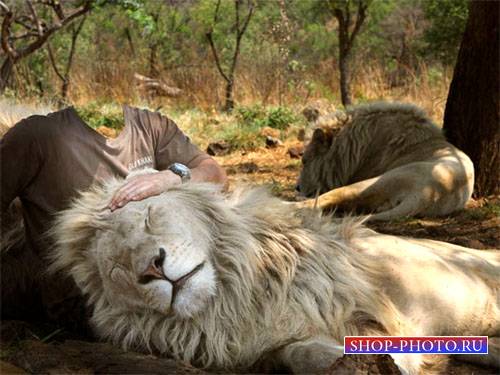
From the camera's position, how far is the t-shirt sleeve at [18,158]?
274 centimetres

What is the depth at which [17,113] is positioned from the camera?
10.1ft

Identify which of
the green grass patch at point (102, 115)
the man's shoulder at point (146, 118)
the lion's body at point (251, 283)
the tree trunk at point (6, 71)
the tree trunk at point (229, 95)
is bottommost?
the tree trunk at point (229, 95)

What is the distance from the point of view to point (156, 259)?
231 cm

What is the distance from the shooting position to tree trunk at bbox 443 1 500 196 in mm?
5355

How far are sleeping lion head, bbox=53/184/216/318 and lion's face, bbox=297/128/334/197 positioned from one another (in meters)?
3.43

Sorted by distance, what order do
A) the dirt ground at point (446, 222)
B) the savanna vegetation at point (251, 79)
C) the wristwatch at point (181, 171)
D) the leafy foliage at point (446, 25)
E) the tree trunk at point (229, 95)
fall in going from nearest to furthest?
the wristwatch at point (181, 171) < the dirt ground at point (446, 222) < the savanna vegetation at point (251, 79) < the tree trunk at point (229, 95) < the leafy foliage at point (446, 25)

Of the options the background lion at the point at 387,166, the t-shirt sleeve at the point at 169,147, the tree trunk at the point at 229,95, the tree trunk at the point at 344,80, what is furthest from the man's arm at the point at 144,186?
the tree trunk at the point at 229,95

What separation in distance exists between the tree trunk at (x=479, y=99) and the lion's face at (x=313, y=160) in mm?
978

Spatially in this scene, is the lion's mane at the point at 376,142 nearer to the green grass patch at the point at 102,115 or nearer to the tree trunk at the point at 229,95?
the green grass patch at the point at 102,115

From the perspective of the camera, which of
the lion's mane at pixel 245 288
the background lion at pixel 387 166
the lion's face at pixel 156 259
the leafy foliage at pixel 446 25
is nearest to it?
the lion's face at pixel 156 259

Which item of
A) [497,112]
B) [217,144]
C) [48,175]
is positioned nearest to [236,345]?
[48,175]

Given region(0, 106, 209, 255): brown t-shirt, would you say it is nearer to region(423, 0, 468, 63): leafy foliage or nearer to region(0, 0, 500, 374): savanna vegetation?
region(0, 0, 500, 374): savanna vegetation

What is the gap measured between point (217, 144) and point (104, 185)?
225 inches

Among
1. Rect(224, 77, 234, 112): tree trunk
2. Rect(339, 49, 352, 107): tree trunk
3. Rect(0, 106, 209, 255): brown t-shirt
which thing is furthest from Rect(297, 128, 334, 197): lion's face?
Rect(224, 77, 234, 112): tree trunk
